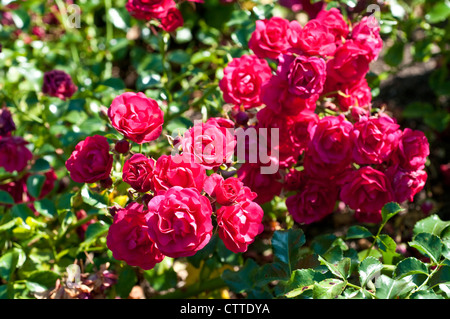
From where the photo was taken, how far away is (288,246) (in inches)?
46.6

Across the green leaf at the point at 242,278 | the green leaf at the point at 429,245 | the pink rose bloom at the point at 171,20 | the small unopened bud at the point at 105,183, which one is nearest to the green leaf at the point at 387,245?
the green leaf at the point at 429,245

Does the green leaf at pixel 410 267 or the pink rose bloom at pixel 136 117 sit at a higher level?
the pink rose bloom at pixel 136 117

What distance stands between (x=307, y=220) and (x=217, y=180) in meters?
0.32

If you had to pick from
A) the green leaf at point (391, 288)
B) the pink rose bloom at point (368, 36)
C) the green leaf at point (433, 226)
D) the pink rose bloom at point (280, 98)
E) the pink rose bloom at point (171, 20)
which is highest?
the pink rose bloom at point (368, 36)

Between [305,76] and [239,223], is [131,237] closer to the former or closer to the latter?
[239,223]

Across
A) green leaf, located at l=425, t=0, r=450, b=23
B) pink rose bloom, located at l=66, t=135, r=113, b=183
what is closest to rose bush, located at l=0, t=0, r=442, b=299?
pink rose bloom, located at l=66, t=135, r=113, b=183

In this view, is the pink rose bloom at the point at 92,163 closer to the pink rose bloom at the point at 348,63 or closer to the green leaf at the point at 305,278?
the green leaf at the point at 305,278

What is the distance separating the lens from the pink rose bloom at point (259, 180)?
1202 mm

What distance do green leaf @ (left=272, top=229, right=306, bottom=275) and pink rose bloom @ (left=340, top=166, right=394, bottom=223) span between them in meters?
0.14

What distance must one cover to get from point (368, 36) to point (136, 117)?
598 mm

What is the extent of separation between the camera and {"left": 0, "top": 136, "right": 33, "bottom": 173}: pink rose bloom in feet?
4.54

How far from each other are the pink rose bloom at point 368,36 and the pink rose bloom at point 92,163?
2.15ft

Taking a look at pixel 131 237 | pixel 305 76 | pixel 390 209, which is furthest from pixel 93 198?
pixel 390 209

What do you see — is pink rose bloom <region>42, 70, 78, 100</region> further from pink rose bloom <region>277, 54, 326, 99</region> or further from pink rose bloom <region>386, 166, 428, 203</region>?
pink rose bloom <region>386, 166, 428, 203</region>
